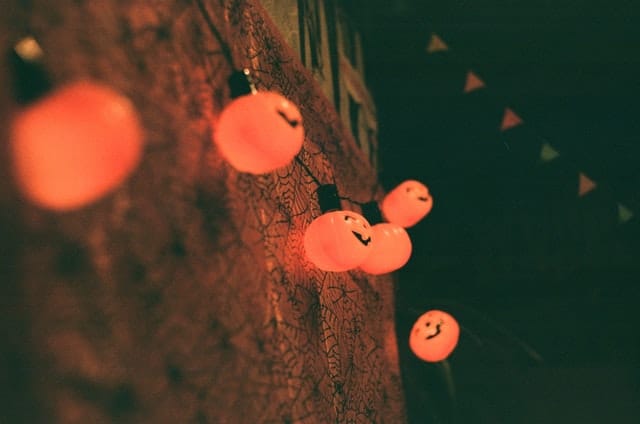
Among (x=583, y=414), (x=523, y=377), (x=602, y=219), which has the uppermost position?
(x=602, y=219)

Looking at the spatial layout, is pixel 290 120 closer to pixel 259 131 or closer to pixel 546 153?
pixel 259 131

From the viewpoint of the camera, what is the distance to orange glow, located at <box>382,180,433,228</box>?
3.28 m

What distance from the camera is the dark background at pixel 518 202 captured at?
484 cm

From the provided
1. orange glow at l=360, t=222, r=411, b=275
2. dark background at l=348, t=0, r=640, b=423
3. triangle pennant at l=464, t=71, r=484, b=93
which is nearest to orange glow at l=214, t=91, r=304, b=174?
orange glow at l=360, t=222, r=411, b=275

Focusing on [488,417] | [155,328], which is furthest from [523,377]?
[155,328]

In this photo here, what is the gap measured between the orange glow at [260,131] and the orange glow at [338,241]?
1.42ft

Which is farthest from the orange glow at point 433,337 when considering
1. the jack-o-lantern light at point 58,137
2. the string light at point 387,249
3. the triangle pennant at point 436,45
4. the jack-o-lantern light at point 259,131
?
the jack-o-lantern light at point 58,137

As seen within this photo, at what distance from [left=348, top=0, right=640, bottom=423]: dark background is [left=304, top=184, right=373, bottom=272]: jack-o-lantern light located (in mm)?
2953

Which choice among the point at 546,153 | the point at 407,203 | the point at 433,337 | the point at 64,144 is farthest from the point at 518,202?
the point at 64,144

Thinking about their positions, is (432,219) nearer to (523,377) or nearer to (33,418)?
(523,377)

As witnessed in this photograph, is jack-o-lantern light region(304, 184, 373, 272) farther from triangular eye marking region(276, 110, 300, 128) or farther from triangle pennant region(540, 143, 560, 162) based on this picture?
triangle pennant region(540, 143, 560, 162)

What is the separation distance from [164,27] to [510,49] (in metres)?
4.38

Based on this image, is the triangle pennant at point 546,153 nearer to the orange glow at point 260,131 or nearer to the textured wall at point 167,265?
the textured wall at point 167,265

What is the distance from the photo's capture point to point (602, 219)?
17.8 ft
